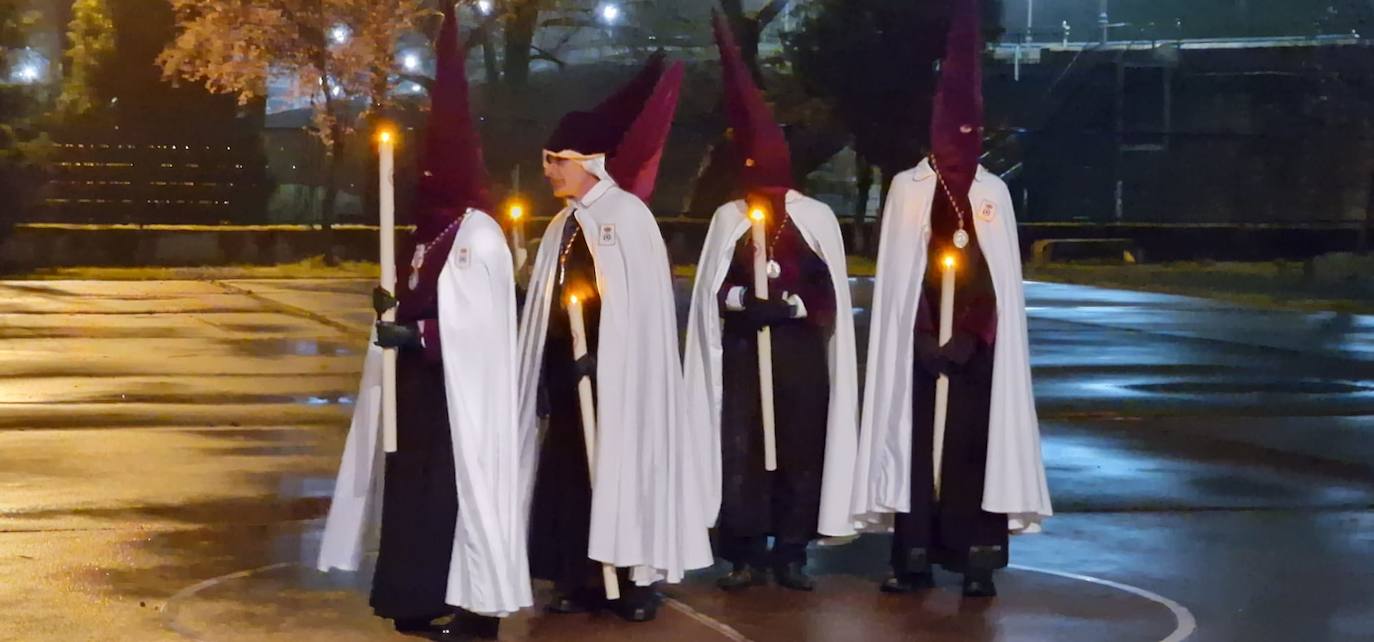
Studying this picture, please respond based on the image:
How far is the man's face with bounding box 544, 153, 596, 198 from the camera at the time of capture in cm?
711

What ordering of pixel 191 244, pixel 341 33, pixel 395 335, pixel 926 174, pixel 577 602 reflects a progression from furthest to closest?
pixel 341 33
pixel 191 244
pixel 926 174
pixel 577 602
pixel 395 335

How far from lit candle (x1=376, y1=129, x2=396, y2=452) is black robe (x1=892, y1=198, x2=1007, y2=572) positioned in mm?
2199

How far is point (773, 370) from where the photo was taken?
25.6 feet

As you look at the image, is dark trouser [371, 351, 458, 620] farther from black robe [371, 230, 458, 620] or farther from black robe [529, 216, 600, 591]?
black robe [529, 216, 600, 591]

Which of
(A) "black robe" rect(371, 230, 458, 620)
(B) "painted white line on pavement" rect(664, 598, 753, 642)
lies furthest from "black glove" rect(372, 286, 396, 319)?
(B) "painted white line on pavement" rect(664, 598, 753, 642)

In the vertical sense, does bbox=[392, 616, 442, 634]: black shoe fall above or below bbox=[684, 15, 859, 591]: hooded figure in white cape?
below


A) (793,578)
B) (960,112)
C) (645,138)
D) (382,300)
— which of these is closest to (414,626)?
(382,300)

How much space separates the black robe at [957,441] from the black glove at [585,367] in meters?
1.44

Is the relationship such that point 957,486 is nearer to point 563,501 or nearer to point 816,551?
point 816,551

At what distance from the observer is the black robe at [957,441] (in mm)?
7609

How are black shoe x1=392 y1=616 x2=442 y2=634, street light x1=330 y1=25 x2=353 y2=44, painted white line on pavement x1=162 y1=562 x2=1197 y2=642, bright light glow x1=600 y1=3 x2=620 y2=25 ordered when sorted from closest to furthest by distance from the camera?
1. black shoe x1=392 y1=616 x2=442 y2=634
2. painted white line on pavement x1=162 y1=562 x2=1197 y2=642
3. street light x1=330 y1=25 x2=353 y2=44
4. bright light glow x1=600 y1=3 x2=620 y2=25

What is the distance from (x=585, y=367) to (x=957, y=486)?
5.55 feet

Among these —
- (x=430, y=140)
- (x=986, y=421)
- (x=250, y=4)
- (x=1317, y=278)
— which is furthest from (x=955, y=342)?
(x=250, y=4)

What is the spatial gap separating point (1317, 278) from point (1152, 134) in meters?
10.7
